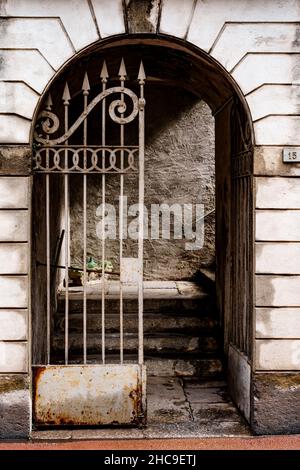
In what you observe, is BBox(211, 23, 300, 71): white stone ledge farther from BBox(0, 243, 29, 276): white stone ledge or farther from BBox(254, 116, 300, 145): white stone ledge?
BBox(0, 243, 29, 276): white stone ledge

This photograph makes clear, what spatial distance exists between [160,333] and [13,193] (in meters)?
3.46

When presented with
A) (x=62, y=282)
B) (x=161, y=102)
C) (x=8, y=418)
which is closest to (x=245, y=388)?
(x=8, y=418)

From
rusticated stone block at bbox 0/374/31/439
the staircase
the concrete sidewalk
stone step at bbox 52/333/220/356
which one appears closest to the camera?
the concrete sidewalk

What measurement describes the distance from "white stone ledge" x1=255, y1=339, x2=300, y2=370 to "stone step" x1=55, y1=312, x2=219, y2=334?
2.52 metres

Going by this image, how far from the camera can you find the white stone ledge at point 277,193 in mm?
5777

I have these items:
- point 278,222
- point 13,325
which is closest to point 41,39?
point 13,325

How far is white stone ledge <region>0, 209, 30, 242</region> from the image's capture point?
5.68 metres

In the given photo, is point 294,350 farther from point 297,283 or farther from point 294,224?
point 294,224

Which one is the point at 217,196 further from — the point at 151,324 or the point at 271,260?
the point at 271,260

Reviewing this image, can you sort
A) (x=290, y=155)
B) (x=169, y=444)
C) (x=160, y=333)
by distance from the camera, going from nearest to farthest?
1. (x=169, y=444)
2. (x=290, y=155)
3. (x=160, y=333)

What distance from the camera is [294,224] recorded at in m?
5.78

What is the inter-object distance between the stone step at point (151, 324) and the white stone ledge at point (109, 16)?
4041 mm

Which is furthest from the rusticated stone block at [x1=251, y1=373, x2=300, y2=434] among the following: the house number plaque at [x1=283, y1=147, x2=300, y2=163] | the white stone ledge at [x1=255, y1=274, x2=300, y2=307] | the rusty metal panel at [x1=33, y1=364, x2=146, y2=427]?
the house number plaque at [x1=283, y1=147, x2=300, y2=163]

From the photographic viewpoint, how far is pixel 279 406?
226 inches
